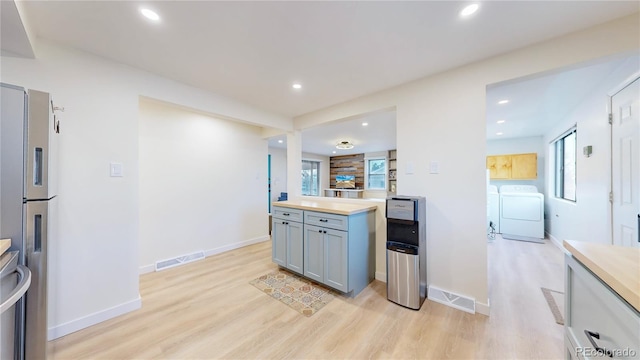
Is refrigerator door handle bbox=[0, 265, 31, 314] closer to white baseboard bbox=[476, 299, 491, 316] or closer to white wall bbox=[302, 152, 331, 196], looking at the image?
white baseboard bbox=[476, 299, 491, 316]

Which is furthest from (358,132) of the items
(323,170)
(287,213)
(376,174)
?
(323,170)

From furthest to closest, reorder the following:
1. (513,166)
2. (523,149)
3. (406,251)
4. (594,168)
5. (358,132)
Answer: (523,149) → (513,166) → (358,132) → (594,168) → (406,251)

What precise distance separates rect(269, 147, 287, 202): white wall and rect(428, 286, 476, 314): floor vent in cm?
500

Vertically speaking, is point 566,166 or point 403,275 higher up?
point 566,166

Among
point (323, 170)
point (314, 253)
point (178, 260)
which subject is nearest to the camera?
point (314, 253)

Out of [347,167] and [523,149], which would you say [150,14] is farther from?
[347,167]

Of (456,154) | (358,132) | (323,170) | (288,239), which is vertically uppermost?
(358,132)

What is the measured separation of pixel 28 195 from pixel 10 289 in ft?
1.70

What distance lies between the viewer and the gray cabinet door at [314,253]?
2533 mm

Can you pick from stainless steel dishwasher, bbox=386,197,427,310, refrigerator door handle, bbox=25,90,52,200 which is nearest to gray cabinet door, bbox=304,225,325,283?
stainless steel dishwasher, bbox=386,197,427,310

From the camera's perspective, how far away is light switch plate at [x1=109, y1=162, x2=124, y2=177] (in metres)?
2.03

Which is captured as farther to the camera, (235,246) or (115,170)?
(235,246)

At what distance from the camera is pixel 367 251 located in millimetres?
2621

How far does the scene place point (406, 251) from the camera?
2.18 metres
